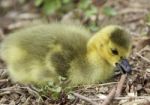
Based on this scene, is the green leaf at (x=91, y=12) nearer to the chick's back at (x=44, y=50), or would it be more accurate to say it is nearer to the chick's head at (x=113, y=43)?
the chick's back at (x=44, y=50)

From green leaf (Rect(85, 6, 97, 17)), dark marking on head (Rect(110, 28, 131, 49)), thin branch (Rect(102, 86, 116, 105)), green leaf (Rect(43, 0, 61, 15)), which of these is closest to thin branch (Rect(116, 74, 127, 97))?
thin branch (Rect(102, 86, 116, 105))

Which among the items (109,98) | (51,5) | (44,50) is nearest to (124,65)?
(109,98)

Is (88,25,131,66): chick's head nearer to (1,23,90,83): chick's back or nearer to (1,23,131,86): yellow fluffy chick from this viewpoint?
(1,23,131,86): yellow fluffy chick

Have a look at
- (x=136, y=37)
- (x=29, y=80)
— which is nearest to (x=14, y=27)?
(x=136, y=37)

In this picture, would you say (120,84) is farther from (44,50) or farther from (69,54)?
(44,50)

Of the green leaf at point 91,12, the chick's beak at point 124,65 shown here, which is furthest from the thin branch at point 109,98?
the green leaf at point 91,12

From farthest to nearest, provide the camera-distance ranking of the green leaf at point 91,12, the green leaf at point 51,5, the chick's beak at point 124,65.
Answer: the green leaf at point 51,5, the green leaf at point 91,12, the chick's beak at point 124,65
